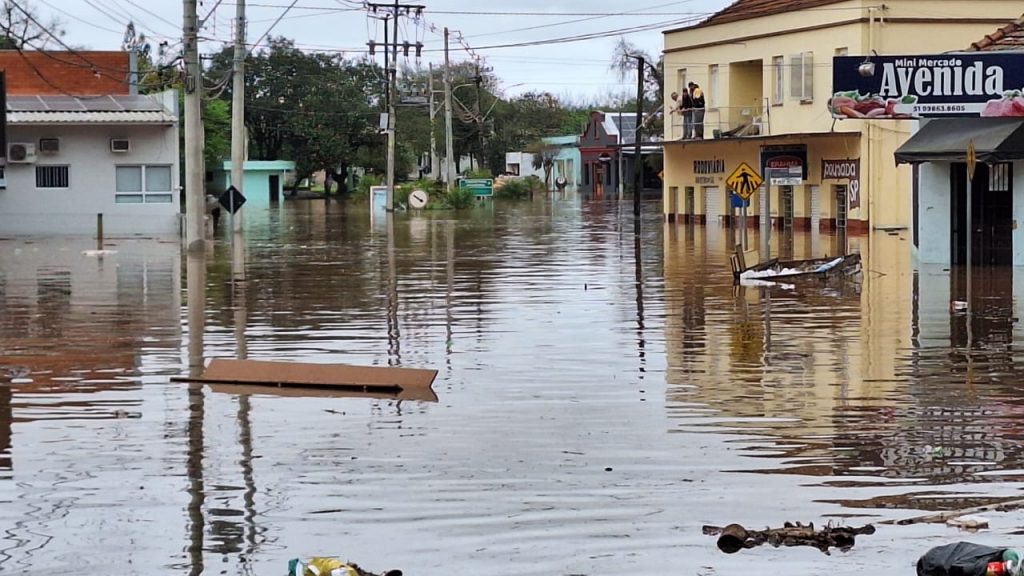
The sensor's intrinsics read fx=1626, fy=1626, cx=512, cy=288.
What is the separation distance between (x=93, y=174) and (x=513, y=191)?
52.7m

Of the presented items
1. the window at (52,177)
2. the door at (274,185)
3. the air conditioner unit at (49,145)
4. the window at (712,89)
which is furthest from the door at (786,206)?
the door at (274,185)

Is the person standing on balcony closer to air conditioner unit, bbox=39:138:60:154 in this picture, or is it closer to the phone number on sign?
air conditioner unit, bbox=39:138:60:154

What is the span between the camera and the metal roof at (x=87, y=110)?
5100cm

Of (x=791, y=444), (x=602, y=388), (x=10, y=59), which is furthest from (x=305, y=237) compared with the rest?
(x=791, y=444)

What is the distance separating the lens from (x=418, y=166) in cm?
13150

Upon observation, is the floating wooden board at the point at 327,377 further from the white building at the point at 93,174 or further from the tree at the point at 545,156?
the tree at the point at 545,156

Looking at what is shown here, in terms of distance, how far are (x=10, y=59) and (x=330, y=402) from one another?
45471mm

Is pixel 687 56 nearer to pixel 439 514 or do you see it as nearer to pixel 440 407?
pixel 440 407

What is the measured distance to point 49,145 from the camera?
52.5 meters

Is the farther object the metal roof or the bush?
the bush

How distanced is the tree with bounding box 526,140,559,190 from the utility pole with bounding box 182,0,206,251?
3634 inches

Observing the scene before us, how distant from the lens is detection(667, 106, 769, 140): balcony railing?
5844cm

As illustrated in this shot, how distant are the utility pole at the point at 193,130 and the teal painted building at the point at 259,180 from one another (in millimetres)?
61109

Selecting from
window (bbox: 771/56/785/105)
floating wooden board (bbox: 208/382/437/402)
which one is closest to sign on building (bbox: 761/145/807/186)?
window (bbox: 771/56/785/105)
